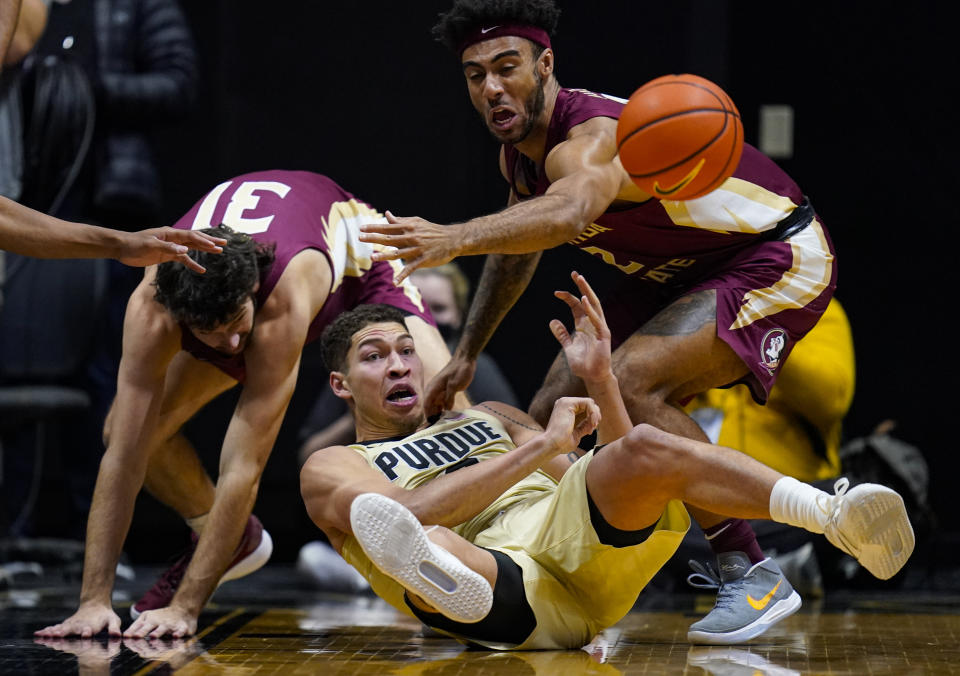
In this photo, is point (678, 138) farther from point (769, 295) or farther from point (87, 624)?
point (87, 624)

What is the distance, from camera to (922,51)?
600 cm

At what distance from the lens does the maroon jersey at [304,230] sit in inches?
147

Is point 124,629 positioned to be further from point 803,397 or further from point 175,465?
point 803,397

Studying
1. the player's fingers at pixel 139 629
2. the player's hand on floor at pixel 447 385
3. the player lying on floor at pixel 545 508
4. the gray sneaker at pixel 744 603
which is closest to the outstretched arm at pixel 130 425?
the player's fingers at pixel 139 629

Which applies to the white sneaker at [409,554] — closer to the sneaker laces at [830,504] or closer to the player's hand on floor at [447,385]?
the sneaker laces at [830,504]

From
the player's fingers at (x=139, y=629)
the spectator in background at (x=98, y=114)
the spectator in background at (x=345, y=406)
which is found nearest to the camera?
the player's fingers at (x=139, y=629)

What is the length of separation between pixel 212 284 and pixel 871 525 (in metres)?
1.73

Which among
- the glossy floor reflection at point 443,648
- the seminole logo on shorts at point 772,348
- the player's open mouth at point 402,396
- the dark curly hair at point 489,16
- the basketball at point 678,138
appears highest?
the dark curly hair at point 489,16

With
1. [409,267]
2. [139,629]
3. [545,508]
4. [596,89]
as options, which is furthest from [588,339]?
[596,89]

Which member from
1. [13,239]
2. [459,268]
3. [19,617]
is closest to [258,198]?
[13,239]

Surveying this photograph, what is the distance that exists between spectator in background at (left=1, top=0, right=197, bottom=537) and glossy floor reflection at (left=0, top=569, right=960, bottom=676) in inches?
66.3

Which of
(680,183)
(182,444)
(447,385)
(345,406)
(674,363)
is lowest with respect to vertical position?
(345,406)

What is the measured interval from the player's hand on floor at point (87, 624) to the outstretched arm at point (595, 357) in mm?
1343

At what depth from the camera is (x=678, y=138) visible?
3.08 m
